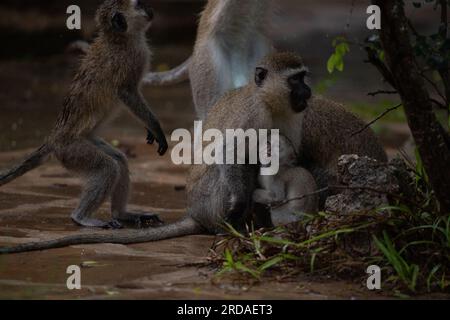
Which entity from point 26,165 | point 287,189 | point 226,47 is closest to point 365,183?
point 287,189

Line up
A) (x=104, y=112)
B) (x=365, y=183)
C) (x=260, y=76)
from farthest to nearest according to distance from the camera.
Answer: (x=104, y=112) → (x=260, y=76) → (x=365, y=183)

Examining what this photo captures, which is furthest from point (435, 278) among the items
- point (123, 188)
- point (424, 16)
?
point (424, 16)

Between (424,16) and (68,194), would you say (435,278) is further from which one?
(424,16)

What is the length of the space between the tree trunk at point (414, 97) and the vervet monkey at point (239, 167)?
1.24 metres

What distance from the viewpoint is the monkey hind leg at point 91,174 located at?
7223 mm

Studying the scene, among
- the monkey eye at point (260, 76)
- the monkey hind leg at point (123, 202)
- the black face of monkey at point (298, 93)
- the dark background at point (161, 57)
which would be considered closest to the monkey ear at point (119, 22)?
the monkey hind leg at point (123, 202)

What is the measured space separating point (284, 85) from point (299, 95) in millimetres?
138

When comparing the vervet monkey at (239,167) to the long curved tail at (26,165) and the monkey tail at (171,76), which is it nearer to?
→ the long curved tail at (26,165)

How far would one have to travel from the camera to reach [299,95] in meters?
6.70

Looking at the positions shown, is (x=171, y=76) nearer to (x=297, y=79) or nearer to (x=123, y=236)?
(x=297, y=79)

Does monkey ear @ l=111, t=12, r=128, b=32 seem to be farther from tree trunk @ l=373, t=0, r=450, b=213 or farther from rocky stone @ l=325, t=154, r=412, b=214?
tree trunk @ l=373, t=0, r=450, b=213

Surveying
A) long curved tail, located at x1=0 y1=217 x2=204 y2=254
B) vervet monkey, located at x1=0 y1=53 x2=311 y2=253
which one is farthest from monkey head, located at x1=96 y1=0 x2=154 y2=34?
long curved tail, located at x1=0 y1=217 x2=204 y2=254

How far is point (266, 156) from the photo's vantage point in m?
6.77

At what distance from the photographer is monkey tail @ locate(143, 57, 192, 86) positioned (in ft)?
31.6
